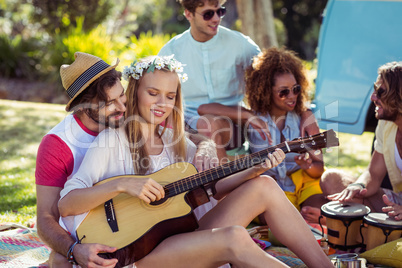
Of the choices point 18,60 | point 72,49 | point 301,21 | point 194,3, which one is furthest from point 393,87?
point 301,21

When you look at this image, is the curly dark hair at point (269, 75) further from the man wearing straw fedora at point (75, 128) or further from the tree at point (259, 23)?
the tree at point (259, 23)

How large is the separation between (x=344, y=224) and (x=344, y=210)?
112 millimetres

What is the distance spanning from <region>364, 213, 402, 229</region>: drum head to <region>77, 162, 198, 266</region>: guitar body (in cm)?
130

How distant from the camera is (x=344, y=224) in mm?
3598

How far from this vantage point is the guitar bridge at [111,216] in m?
2.88

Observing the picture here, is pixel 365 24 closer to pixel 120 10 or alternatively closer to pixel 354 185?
pixel 354 185

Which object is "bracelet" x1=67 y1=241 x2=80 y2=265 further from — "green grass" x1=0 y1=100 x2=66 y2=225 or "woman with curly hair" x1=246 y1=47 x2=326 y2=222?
"woman with curly hair" x1=246 y1=47 x2=326 y2=222

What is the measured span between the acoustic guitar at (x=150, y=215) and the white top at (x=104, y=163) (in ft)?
0.25

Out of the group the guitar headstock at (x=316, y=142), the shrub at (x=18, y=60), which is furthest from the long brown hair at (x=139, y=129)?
the shrub at (x=18, y=60)

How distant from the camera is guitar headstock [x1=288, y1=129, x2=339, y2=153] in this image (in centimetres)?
317

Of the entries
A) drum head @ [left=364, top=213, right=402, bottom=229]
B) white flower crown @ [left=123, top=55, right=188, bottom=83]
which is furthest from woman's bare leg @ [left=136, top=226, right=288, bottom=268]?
white flower crown @ [left=123, top=55, right=188, bottom=83]

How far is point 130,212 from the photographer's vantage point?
2.95 metres

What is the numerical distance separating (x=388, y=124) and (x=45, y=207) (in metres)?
2.79

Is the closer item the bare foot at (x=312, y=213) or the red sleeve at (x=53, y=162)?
the red sleeve at (x=53, y=162)
